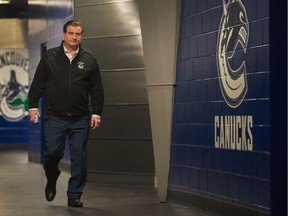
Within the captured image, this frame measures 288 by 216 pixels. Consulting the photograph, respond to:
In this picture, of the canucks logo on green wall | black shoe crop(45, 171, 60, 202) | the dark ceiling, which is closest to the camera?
black shoe crop(45, 171, 60, 202)

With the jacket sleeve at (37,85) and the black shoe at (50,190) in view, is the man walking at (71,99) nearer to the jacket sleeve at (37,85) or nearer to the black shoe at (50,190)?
the jacket sleeve at (37,85)

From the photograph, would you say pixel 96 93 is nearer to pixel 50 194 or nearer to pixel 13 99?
pixel 50 194

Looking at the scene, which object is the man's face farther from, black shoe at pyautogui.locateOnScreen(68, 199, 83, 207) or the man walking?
black shoe at pyautogui.locateOnScreen(68, 199, 83, 207)

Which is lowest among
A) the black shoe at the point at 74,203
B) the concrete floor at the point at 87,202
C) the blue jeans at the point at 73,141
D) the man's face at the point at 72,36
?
the concrete floor at the point at 87,202

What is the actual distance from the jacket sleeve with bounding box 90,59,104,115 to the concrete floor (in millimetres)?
948

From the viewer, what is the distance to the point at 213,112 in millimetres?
6859

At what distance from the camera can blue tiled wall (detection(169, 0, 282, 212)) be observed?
5770 mm

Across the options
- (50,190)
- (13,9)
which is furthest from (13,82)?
(50,190)

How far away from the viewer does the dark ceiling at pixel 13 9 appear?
74.8 ft

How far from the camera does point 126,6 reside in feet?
33.7

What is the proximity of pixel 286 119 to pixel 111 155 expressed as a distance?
5.03 metres

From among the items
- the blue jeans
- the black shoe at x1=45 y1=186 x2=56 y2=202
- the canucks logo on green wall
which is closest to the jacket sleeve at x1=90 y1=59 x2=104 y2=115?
the blue jeans

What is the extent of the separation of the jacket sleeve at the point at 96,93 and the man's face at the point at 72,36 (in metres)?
0.30

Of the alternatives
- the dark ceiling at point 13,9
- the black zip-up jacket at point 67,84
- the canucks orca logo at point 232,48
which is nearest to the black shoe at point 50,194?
the black zip-up jacket at point 67,84
